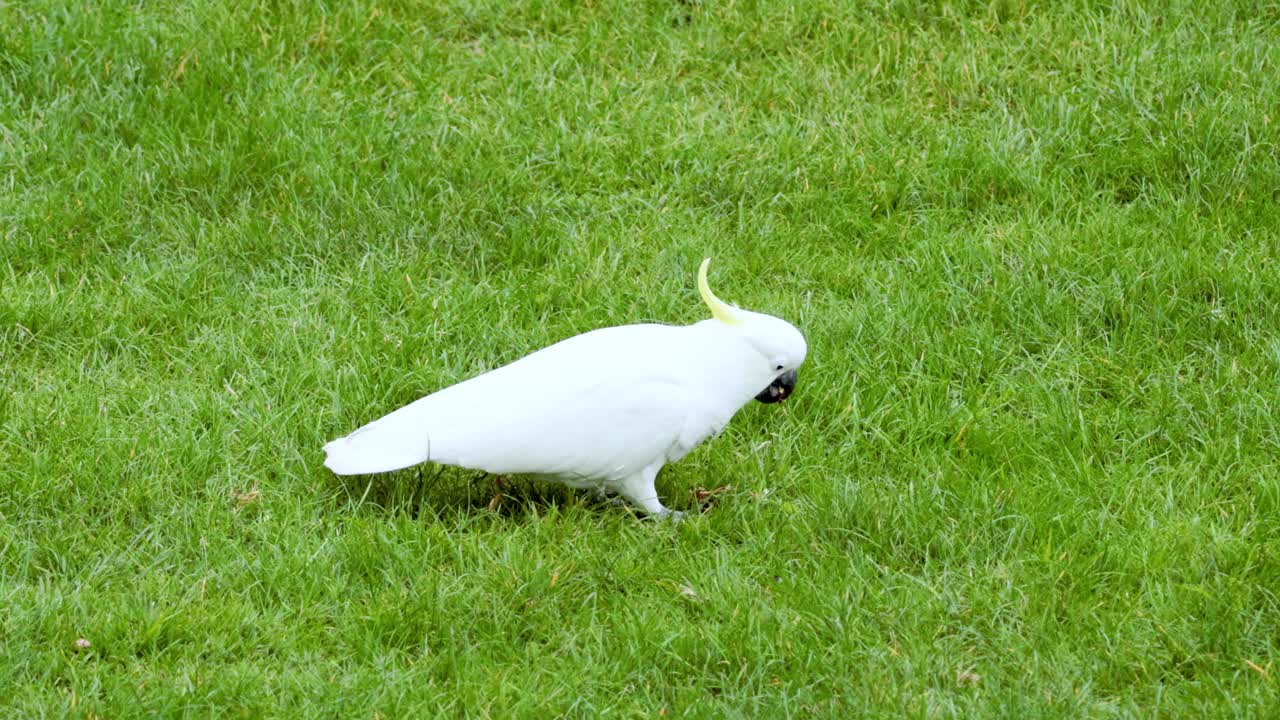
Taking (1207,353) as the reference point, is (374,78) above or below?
above

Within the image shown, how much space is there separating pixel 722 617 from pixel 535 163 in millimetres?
2118

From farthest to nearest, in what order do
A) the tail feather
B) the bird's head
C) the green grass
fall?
the bird's head < the tail feather < the green grass

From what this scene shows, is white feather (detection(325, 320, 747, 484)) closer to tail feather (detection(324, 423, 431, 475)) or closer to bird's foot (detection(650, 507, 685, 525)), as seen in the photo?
tail feather (detection(324, 423, 431, 475))

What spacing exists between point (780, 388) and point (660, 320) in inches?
29.7

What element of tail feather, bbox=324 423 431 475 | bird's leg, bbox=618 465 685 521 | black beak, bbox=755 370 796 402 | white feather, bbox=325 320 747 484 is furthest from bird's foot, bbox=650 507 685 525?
tail feather, bbox=324 423 431 475

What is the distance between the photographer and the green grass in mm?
2893

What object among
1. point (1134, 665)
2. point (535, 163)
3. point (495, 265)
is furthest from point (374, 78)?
point (1134, 665)

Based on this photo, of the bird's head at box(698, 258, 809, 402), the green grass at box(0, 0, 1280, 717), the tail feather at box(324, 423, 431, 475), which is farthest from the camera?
the bird's head at box(698, 258, 809, 402)

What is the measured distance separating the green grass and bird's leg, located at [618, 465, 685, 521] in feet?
0.28

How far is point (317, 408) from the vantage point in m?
3.69

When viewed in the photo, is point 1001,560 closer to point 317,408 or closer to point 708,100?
point 317,408

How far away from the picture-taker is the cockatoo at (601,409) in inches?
126

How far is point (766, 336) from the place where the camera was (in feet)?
10.9

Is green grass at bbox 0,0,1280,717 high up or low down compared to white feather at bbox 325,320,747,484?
down
